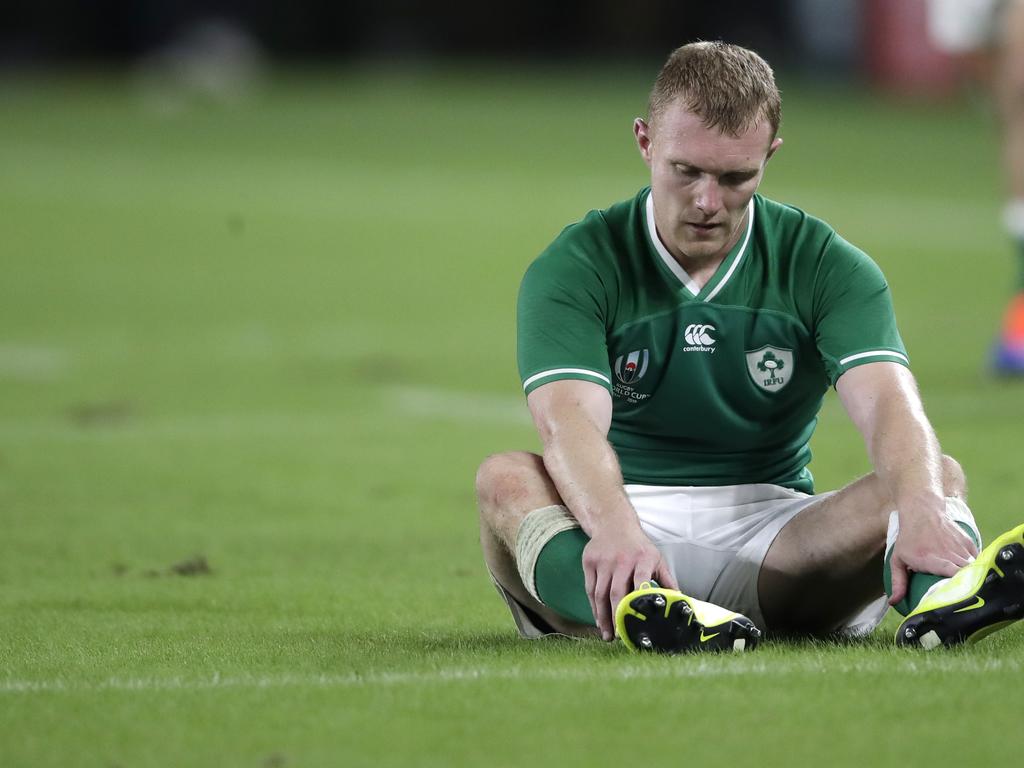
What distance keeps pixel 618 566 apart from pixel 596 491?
7.5 inches

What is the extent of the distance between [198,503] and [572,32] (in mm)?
29018

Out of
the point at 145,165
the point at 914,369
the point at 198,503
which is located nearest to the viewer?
the point at 198,503

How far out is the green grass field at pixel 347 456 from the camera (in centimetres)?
368

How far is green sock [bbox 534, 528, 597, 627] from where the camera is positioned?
4.23 metres

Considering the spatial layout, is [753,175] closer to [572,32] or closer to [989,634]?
[989,634]

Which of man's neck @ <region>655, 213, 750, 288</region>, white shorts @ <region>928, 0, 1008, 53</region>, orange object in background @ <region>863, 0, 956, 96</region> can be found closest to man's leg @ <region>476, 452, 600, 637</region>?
man's neck @ <region>655, 213, 750, 288</region>

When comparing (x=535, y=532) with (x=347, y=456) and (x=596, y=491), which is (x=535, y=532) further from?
(x=347, y=456)

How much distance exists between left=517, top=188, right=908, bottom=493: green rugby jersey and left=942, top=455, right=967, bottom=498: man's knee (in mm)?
269

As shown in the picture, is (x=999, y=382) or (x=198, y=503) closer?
(x=198, y=503)

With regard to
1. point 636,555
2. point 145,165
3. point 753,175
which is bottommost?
point 145,165

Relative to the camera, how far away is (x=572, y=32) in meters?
35.3

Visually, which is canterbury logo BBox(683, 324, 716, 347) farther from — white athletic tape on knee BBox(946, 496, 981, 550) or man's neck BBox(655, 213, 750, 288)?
white athletic tape on knee BBox(946, 496, 981, 550)

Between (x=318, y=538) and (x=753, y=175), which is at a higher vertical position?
(x=753, y=175)

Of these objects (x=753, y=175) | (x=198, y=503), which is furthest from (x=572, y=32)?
(x=753, y=175)
